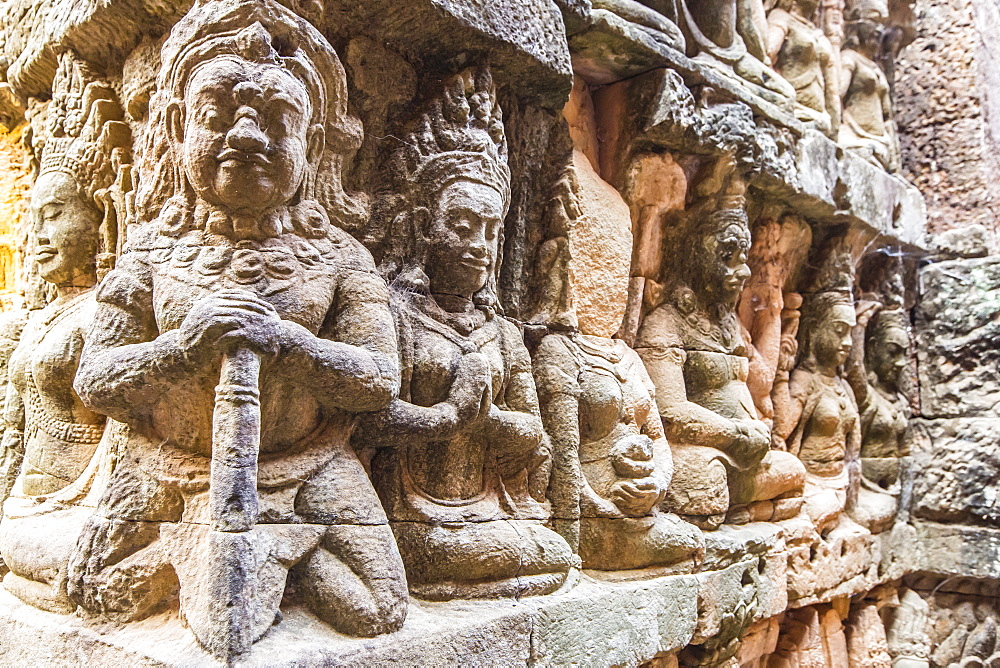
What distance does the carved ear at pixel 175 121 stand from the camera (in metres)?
2.42

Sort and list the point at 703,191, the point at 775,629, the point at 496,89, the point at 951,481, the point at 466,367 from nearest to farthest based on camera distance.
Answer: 1. the point at 466,367
2. the point at 496,89
3. the point at 703,191
4. the point at 775,629
5. the point at 951,481

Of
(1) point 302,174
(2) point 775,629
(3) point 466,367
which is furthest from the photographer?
(2) point 775,629

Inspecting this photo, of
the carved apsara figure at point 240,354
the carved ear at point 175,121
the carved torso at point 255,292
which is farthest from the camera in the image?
the carved ear at point 175,121

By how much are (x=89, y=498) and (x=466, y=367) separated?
48.3 inches

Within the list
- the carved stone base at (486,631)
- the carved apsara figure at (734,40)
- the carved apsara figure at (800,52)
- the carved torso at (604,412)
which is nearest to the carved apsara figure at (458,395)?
the carved stone base at (486,631)

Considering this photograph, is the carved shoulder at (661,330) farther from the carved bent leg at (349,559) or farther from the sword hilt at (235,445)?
the sword hilt at (235,445)

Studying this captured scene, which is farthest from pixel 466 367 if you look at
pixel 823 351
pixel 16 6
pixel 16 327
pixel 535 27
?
pixel 823 351

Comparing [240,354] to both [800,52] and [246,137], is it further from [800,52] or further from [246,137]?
[800,52]

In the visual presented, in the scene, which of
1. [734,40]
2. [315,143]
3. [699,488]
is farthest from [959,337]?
[315,143]

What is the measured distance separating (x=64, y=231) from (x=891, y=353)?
487 cm

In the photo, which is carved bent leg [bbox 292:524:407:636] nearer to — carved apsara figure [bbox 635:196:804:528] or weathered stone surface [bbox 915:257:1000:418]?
carved apsara figure [bbox 635:196:804:528]

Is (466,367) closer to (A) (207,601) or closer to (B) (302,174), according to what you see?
(B) (302,174)

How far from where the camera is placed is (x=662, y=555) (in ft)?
11.0

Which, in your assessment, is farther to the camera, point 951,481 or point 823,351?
point 951,481
